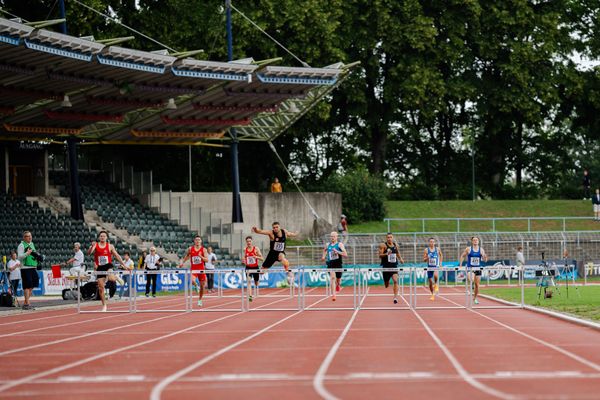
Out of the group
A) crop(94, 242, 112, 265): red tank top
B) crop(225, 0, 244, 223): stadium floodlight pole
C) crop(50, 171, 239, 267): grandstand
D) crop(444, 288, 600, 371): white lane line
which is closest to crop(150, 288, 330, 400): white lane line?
crop(444, 288, 600, 371): white lane line

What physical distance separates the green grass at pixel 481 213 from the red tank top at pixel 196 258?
29863 millimetres

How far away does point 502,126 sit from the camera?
6675cm

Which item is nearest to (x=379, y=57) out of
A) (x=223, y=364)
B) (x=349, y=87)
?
(x=349, y=87)

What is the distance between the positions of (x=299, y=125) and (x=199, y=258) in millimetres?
34635

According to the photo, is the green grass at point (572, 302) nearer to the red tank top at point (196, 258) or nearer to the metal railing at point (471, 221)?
the red tank top at point (196, 258)

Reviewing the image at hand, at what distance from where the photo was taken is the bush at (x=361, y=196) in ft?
196

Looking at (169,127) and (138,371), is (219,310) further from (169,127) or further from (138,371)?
(169,127)

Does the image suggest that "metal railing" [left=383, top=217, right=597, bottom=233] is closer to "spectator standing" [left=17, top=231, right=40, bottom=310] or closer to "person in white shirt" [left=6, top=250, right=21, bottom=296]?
"person in white shirt" [left=6, top=250, right=21, bottom=296]

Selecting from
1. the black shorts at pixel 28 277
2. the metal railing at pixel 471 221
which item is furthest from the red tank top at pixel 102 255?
the metal railing at pixel 471 221

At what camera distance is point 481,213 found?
6184cm

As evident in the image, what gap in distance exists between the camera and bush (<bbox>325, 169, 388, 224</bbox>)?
196 ft

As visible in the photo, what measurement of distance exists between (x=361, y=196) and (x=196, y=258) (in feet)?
105

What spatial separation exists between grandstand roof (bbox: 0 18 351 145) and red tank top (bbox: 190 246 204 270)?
451 inches

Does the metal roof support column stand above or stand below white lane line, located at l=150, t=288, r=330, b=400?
above
